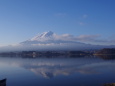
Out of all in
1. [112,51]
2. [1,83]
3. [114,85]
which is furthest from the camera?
[112,51]

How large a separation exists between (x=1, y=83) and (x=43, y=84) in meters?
4.72

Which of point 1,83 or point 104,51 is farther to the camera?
point 104,51

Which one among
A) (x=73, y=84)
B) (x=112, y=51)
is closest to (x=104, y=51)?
(x=112, y=51)

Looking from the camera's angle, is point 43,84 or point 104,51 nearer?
point 43,84

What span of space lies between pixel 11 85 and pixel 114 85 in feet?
35.7

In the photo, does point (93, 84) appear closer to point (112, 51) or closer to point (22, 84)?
point (22, 84)

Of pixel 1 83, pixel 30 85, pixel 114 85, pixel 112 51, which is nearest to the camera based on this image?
pixel 114 85

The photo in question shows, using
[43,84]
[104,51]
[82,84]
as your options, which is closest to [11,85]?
[43,84]

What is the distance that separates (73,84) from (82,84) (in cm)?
98

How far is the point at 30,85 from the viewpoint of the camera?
2259 cm

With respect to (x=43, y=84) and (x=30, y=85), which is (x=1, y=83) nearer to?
(x=30, y=85)

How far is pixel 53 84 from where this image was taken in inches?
920

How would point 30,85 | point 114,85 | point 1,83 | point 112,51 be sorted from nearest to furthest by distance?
point 114,85 < point 1,83 < point 30,85 < point 112,51

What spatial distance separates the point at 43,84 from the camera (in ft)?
77.4
